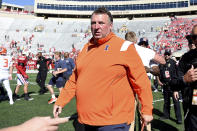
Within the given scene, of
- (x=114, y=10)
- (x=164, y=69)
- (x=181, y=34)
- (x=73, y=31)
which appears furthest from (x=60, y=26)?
(x=164, y=69)

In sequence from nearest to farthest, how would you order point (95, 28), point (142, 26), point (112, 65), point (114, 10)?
point (112, 65) → point (95, 28) → point (142, 26) → point (114, 10)

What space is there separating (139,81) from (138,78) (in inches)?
1.4

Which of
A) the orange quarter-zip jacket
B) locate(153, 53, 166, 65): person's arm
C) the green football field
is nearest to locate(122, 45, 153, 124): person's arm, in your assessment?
the orange quarter-zip jacket

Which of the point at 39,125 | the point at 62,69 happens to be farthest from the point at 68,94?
the point at 62,69

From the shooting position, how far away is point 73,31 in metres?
54.4

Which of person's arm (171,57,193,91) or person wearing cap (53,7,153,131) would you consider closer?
person wearing cap (53,7,153,131)

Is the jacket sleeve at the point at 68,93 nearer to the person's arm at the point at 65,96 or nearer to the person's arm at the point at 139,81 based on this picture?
the person's arm at the point at 65,96

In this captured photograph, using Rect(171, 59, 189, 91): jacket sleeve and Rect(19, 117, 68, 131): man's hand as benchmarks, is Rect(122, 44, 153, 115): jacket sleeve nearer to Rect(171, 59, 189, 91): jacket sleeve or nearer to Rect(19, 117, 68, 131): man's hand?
Rect(171, 59, 189, 91): jacket sleeve

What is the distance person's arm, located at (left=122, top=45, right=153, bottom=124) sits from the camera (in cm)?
257

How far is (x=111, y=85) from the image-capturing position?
8.31ft

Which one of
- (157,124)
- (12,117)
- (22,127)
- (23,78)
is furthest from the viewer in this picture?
(23,78)

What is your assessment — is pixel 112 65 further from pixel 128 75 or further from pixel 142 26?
pixel 142 26

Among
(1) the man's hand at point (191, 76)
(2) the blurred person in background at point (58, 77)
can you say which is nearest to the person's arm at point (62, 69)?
(2) the blurred person in background at point (58, 77)

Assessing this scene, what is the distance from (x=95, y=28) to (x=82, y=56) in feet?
1.32
